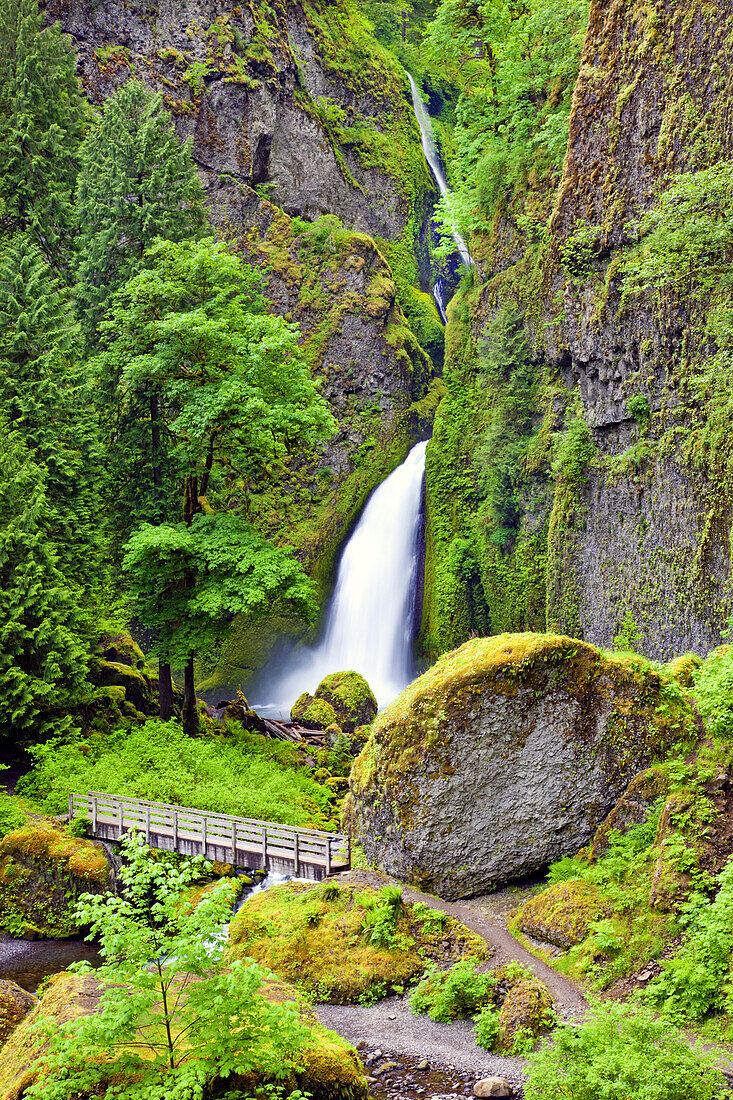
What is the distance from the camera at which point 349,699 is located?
72.3 ft

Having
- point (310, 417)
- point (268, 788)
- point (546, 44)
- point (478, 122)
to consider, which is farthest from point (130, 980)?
point (478, 122)

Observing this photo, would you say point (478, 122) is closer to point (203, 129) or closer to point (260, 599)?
point (203, 129)

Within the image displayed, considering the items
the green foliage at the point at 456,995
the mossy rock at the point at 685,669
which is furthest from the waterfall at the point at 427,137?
the green foliage at the point at 456,995

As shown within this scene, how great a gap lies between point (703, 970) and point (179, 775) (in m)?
10.9

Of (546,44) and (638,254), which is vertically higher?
(546,44)

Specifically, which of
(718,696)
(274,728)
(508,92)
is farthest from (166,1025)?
(508,92)

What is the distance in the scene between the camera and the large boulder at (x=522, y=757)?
10.1 meters

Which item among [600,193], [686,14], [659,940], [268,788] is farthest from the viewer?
Answer: [600,193]

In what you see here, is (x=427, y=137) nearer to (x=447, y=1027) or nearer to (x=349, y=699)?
(x=349, y=699)

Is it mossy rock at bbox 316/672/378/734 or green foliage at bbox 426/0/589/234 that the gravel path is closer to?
mossy rock at bbox 316/672/378/734

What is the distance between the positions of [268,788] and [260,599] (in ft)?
12.9

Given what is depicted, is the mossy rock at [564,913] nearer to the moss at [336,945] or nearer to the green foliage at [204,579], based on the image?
the moss at [336,945]

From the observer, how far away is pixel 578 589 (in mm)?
18359

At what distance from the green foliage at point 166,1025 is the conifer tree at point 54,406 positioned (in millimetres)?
13985
